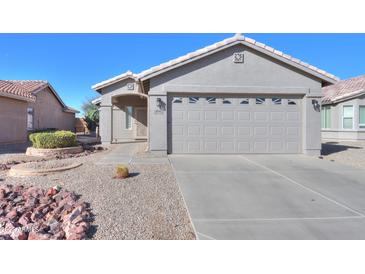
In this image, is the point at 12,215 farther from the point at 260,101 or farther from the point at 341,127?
the point at 341,127

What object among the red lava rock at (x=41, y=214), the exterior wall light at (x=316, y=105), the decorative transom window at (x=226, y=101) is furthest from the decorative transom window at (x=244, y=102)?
the red lava rock at (x=41, y=214)

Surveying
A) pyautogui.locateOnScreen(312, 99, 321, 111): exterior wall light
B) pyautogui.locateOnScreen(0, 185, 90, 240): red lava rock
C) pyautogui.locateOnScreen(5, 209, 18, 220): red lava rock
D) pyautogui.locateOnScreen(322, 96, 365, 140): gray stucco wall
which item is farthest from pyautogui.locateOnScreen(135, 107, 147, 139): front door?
pyautogui.locateOnScreen(322, 96, 365, 140): gray stucco wall

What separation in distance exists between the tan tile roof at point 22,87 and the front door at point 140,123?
7172 mm

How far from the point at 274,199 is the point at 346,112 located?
1692 centimetres

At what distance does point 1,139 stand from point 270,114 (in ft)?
47.9

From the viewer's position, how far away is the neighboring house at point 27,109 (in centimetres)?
1459

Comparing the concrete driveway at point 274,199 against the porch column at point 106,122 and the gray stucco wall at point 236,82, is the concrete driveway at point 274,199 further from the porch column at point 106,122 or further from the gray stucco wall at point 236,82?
the porch column at point 106,122

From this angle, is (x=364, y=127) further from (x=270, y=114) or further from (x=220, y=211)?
(x=220, y=211)

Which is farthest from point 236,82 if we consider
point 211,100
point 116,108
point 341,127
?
point 341,127

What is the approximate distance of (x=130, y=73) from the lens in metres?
15.9

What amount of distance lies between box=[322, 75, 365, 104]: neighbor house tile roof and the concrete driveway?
39.4 feet

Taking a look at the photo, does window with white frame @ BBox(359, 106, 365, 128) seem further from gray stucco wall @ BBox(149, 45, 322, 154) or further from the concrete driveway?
the concrete driveway

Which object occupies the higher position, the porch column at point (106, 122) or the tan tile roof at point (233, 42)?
the tan tile roof at point (233, 42)
